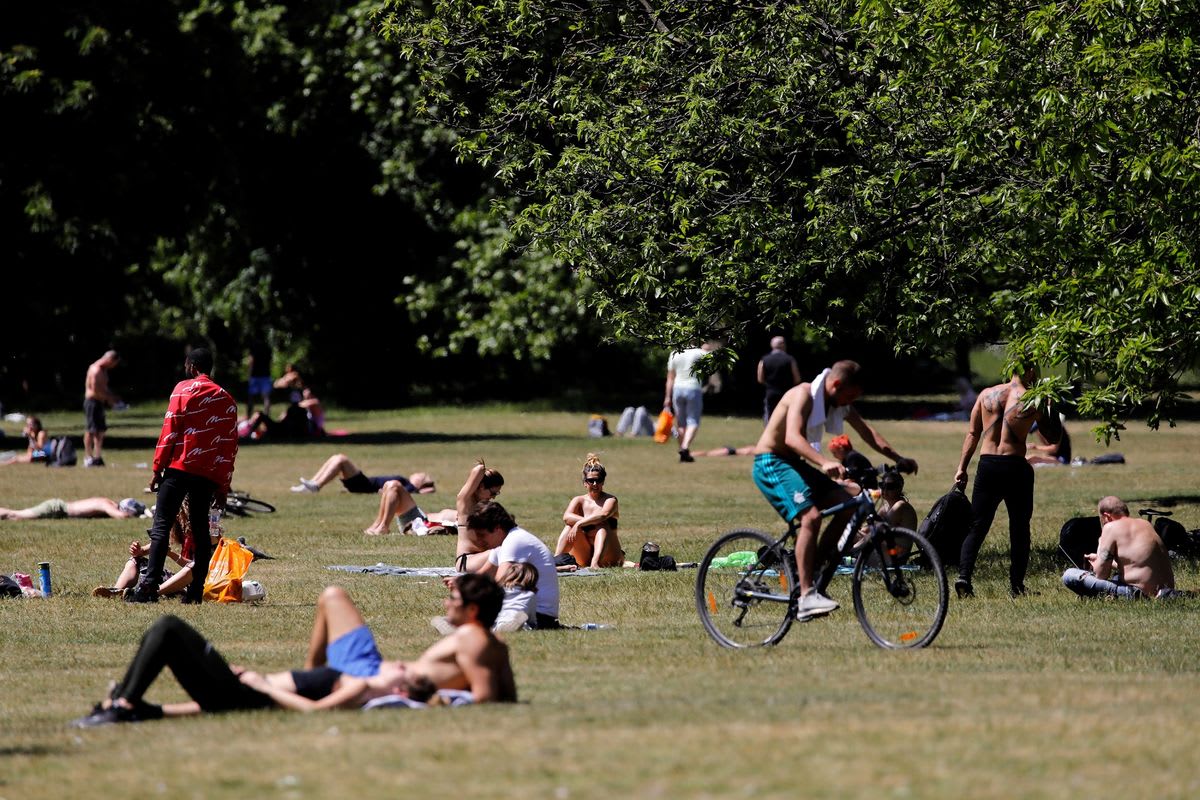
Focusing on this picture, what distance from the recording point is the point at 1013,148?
16.1 meters

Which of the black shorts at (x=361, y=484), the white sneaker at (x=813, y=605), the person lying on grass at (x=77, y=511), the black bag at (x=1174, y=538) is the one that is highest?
the black bag at (x=1174, y=538)

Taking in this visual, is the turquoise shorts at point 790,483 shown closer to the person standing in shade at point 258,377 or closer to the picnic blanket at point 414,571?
the picnic blanket at point 414,571

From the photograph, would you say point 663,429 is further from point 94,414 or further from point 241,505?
point 241,505

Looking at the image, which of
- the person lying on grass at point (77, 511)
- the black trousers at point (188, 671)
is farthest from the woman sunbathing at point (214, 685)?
the person lying on grass at point (77, 511)

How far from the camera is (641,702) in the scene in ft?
28.9

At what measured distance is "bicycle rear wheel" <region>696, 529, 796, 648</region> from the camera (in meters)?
11.2

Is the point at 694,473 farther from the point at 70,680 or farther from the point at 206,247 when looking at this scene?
the point at 206,247

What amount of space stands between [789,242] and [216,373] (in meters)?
48.3

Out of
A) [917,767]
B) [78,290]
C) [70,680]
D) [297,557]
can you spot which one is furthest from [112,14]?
[917,767]

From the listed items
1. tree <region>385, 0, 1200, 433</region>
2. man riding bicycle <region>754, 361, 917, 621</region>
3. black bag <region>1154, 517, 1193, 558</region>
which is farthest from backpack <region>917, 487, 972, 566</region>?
man riding bicycle <region>754, 361, 917, 621</region>

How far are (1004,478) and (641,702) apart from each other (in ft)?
20.5

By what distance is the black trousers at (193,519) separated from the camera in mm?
13867

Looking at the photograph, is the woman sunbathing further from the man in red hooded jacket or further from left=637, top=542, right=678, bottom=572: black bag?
left=637, top=542, right=678, bottom=572: black bag

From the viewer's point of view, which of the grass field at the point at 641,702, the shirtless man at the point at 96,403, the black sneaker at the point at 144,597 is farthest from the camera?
the shirtless man at the point at 96,403
